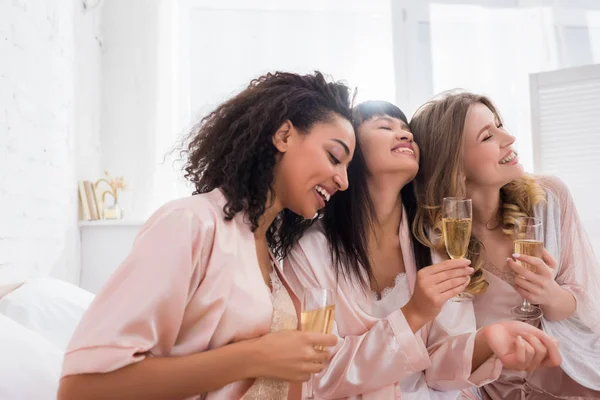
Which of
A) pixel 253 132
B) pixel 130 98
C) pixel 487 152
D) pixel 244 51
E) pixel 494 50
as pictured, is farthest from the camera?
pixel 494 50

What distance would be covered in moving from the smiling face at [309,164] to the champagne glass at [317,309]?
1.10 ft

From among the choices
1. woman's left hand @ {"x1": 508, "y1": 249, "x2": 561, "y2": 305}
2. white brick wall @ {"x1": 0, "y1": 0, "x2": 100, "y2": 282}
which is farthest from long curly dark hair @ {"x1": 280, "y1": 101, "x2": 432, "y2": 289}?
white brick wall @ {"x1": 0, "y1": 0, "x2": 100, "y2": 282}

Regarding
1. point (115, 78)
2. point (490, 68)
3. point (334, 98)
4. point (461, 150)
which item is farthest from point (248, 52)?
point (334, 98)

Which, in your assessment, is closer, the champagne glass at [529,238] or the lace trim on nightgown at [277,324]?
the lace trim on nightgown at [277,324]

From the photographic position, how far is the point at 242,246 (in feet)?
4.24

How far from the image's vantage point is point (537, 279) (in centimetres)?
167

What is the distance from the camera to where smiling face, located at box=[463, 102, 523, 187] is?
1932 mm

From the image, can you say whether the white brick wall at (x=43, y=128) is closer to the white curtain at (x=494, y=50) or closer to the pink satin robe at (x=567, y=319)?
the pink satin robe at (x=567, y=319)

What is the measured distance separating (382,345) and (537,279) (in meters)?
0.53

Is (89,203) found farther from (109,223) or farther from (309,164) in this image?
(309,164)

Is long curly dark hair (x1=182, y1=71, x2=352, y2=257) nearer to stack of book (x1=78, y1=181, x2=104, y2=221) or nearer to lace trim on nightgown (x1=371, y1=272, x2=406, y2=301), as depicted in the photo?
lace trim on nightgown (x1=371, y1=272, x2=406, y2=301)

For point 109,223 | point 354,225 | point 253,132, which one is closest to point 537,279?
point 354,225

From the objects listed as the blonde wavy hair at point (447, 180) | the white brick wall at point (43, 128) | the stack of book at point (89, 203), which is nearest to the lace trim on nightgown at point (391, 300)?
the blonde wavy hair at point (447, 180)

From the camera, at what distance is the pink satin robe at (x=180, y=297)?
1024 millimetres
